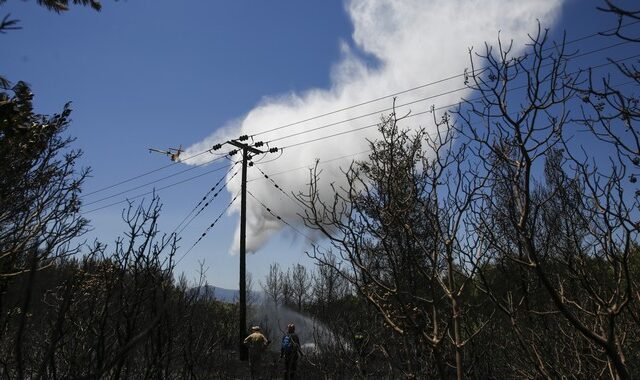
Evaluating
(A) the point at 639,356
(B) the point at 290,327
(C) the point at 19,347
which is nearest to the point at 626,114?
(C) the point at 19,347

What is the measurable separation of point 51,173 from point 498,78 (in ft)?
24.4

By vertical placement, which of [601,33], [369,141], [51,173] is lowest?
[601,33]

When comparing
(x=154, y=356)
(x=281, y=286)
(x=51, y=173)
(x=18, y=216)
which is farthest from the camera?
(x=281, y=286)

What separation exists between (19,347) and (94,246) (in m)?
4.92

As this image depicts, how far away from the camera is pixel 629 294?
83.4 inches

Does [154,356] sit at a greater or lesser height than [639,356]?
greater

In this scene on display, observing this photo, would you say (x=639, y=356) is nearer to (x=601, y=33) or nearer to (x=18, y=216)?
(x=601, y=33)

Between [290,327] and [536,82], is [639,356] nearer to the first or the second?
[536,82]

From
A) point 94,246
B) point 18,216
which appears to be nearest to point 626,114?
point 94,246

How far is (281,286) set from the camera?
205 feet

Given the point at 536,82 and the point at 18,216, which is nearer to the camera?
the point at 536,82

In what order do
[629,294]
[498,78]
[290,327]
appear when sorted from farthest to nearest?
[290,327] → [498,78] → [629,294]

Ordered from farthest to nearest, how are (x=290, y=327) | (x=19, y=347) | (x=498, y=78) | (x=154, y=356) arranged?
(x=290, y=327)
(x=154, y=356)
(x=498, y=78)
(x=19, y=347)

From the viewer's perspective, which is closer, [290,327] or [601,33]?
[601,33]
